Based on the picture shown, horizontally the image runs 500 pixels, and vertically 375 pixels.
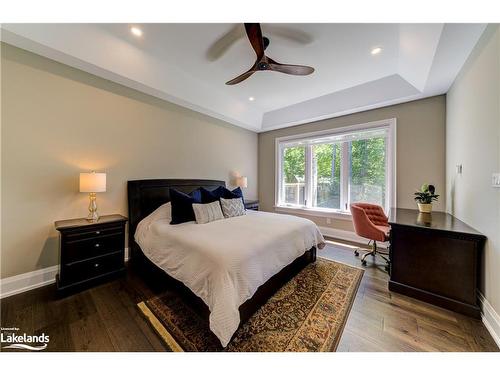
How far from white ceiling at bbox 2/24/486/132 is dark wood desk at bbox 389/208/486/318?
1820 mm

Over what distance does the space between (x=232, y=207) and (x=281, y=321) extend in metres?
1.73

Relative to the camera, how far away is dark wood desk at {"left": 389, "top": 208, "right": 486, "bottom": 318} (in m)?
1.72

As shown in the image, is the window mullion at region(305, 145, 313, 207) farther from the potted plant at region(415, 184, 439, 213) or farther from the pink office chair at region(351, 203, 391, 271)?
the potted plant at region(415, 184, 439, 213)

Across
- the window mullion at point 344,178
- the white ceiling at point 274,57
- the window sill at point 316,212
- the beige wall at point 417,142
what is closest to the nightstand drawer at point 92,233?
the white ceiling at point 274,57

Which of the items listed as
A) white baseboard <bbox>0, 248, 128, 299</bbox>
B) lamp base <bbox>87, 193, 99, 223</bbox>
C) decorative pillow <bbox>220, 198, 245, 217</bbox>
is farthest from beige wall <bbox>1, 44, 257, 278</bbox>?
decorative pillow <bbox>220, 198, 245, 217</bbox>

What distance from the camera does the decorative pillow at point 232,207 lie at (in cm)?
299

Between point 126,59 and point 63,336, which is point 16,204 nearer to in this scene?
point 63,336

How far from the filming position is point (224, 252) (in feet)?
5.24

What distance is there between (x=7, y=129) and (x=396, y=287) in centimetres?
452

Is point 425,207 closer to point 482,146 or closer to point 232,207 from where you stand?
point 482,146

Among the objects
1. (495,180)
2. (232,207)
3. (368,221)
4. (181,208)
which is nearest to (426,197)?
(368,221)
